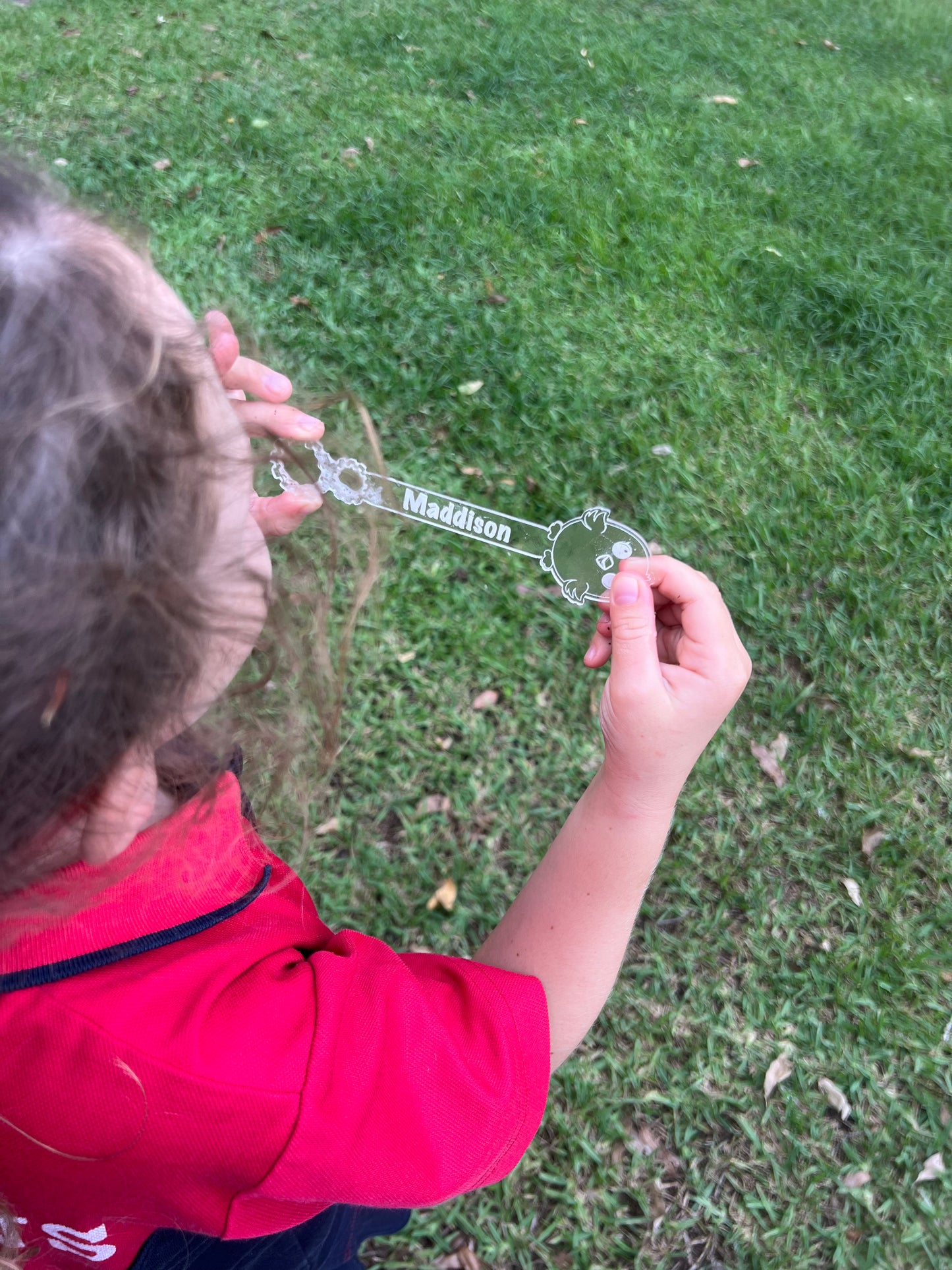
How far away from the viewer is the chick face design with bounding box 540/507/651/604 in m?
1.63

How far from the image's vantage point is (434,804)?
8.23 ft

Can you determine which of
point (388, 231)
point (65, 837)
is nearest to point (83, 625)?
point (65, 837)

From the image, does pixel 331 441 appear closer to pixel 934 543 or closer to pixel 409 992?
pixel 409 992

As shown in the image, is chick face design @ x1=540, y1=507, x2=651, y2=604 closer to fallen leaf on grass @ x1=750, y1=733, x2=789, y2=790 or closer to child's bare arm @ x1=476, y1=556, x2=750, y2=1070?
child's bare arm @ x1=476, y1=556, x2=750, y2=1070

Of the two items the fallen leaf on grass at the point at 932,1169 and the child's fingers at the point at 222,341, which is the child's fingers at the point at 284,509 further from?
the fallen leaf on grass at the point at 932,1169

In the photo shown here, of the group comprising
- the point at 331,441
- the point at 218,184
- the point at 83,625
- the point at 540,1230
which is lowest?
the point at 540,1230

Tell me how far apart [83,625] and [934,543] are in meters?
3.06

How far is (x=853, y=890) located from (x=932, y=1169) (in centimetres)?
66

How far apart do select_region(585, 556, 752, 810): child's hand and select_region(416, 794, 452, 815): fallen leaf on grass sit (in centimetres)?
121

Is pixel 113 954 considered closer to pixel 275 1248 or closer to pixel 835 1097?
pixel 275 1248

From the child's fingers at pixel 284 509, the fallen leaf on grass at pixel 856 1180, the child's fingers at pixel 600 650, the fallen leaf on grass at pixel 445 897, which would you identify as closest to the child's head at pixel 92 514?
the child's fingers at pixel 284 509

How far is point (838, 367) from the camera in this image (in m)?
3.64

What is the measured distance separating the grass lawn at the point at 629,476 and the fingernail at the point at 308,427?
47cm

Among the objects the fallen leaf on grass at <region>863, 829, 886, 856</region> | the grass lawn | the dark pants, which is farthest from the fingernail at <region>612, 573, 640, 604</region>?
the fallen leaf on grass at <region>863, 829, 886, 856</region>
